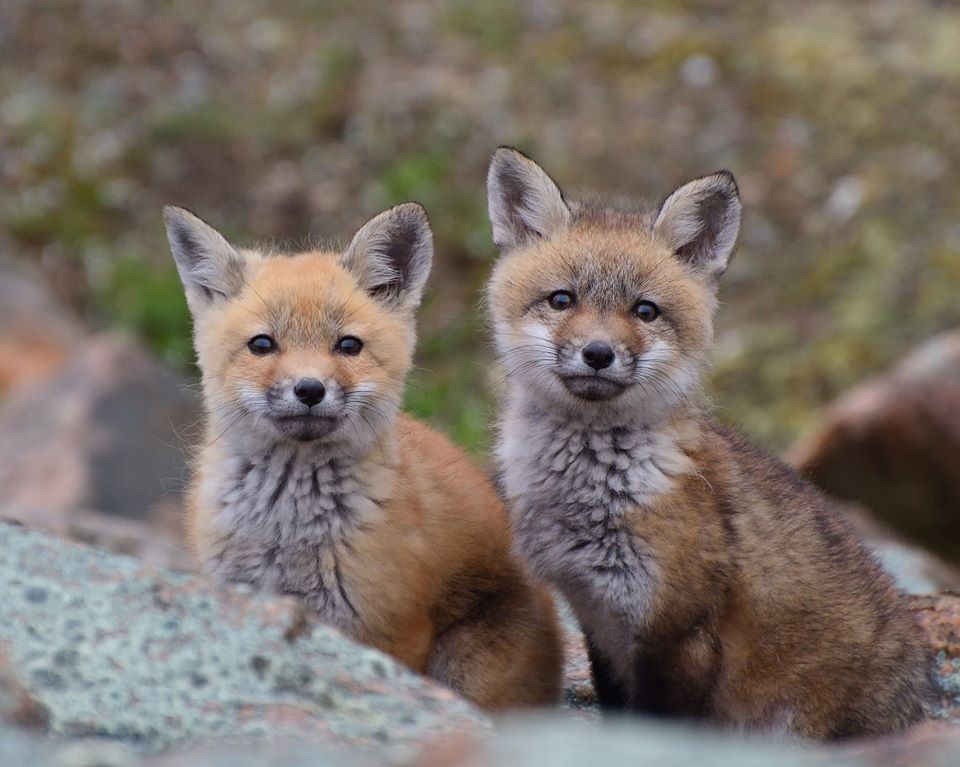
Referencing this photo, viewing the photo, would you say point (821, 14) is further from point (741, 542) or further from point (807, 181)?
point (741, 542)

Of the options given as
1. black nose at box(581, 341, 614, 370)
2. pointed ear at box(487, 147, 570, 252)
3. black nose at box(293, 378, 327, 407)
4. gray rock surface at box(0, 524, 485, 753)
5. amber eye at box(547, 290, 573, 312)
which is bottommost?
gray rock surface at box(0, 524, 485, 753)

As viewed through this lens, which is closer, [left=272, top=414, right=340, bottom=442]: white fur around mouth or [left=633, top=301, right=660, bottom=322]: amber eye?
[left=272, top=414, right=340, bottom=442]: white fur around mouth

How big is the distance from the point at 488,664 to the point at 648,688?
630mm

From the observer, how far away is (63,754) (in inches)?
121

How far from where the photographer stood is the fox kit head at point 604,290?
5.16 m

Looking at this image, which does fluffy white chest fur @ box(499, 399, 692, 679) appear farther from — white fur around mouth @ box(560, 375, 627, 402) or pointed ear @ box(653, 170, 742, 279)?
pointed ear @ box(653, 170, 742, 279)

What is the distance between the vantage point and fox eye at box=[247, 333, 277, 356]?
5.14 meters

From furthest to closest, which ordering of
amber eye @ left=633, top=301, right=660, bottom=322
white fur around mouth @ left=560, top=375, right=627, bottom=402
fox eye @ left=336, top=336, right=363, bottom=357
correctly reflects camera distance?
amber eye @ left=633, top=301, right=660, bottom=322 < fox eye @ left=336, top=336, right=363, bottom=357 < white fur around mouth @ left=560, top=375, right=627, bottom=402

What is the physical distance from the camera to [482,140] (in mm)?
13070

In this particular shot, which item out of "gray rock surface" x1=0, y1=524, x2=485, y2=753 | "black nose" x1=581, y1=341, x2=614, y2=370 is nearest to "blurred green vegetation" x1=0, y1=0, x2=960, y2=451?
"black nose" x1=581, y1=341, x2=614, y2=370

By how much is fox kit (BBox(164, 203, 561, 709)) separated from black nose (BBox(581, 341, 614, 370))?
0.81 metres

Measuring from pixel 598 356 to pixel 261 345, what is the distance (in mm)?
1341

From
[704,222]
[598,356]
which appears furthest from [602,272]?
[704,222]

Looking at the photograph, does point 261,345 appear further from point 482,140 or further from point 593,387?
point 482,140
